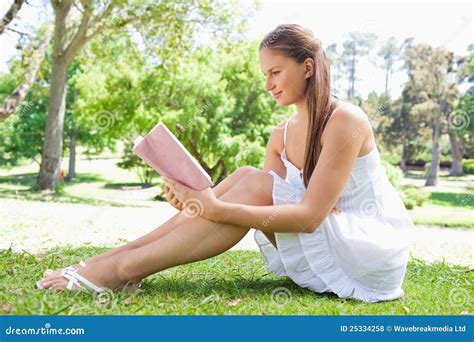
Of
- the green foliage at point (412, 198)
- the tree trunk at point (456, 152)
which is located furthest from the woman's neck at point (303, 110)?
the tree trunk at point (456, 152)

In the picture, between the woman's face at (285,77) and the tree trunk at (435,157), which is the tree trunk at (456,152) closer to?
the tree trunk at (435,157)

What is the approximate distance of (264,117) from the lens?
1560cm

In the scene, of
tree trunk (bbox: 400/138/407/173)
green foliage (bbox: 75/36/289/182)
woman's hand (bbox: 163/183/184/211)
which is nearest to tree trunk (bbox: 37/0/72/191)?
green foliage (bbox: 75/36/289/182)

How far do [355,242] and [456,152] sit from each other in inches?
609

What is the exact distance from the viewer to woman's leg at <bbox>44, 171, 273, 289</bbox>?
7.61 ft

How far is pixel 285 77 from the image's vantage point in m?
2.42

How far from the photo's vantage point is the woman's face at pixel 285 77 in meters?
2.42

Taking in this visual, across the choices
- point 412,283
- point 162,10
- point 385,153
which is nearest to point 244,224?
point 412,283

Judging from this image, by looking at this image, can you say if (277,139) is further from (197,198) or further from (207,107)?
(207,107)

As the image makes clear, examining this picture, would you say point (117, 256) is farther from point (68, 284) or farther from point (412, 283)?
point (412, 283)

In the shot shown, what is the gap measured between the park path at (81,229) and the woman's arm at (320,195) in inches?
90.3

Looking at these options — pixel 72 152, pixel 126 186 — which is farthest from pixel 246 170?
pixel 72 152

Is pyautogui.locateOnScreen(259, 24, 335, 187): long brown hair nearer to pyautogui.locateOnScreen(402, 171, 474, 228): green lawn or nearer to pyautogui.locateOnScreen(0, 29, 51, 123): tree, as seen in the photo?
pyautogui.locateOnScreen(0, 29, 51, 123): tree

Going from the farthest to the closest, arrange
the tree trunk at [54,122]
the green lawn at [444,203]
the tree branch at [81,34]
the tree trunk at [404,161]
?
the tree trunk at [404,161] → the green lawn at [444,203] → the tree trunk at [54,122] → the tree branch at [81,34]
